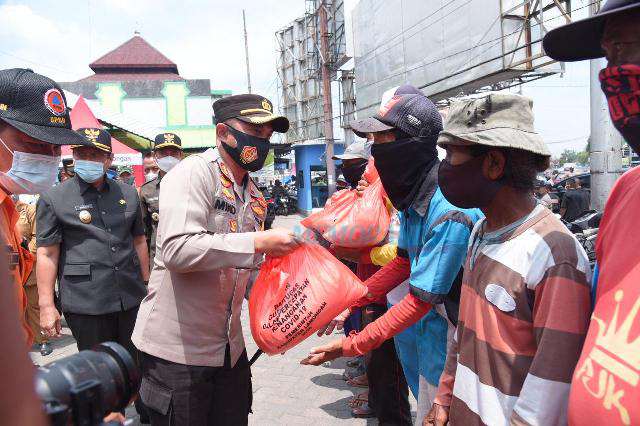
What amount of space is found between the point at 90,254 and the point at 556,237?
9.53 ft

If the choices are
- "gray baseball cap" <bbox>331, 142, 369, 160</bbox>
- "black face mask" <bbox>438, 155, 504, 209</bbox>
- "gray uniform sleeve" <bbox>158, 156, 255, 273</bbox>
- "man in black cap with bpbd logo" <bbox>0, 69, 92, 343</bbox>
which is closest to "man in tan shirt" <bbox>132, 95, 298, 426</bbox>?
"gray uniform sleeve" <bbox>158, 156, 255, 273</bbox>

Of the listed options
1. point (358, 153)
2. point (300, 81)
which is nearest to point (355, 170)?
point (358, 153)

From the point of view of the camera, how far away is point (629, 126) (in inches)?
41.7

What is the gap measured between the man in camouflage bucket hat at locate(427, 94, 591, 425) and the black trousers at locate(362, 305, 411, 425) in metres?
1.36

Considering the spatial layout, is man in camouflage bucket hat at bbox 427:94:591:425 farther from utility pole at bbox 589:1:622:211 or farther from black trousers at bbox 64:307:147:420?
utility pole at bbox 589:1:622:211

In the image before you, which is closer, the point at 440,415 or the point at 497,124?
the point at 497,124

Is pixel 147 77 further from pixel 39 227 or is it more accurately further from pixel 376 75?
pixel 39 227

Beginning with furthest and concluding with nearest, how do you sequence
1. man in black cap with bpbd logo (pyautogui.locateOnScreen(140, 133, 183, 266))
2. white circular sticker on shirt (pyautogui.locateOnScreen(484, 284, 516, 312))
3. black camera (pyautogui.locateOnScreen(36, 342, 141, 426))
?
man in black cap with bpbd logo (pyautogui.locateOnScreen(140, 133, 183, 266))
white circular sticker on shirt (pyautogui.locateOnScreen(484, 284, 516, 312))
black camera (pyautogui.locateOnScreen(36, 342, 141, 426))

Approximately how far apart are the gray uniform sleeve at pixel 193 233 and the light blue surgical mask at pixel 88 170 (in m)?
1.54

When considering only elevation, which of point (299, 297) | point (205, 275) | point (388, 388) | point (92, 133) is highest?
point (92, 133)

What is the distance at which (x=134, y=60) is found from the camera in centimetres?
4134

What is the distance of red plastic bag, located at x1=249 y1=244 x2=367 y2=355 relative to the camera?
1.93 meters

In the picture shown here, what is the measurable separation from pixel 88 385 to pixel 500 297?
111 centimetres

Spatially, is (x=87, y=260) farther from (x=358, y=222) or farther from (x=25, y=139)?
(x=358, y=222)
